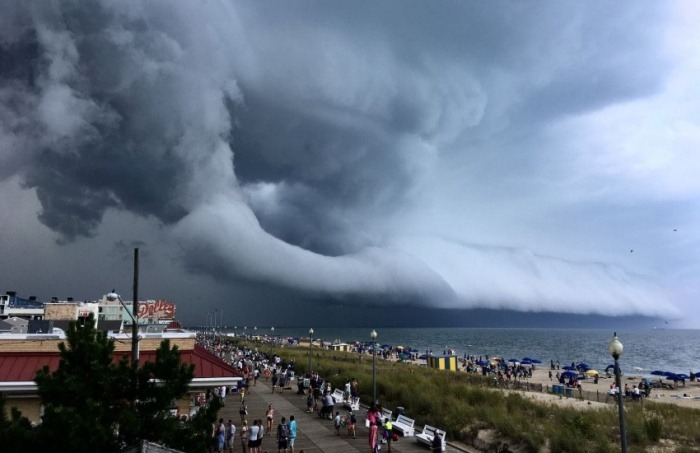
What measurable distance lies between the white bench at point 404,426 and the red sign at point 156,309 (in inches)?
2124

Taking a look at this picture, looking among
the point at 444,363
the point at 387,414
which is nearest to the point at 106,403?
the point at 387,414

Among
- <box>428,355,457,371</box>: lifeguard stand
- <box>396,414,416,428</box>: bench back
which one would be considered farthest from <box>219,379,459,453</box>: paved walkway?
<box>428,355,457,371</box>: lifeguard stand

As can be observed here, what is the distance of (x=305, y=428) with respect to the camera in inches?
886

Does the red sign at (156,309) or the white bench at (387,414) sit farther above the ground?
the red sign at (156,309)

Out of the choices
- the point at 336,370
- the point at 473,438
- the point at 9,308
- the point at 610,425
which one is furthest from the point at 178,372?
the point at 9,308

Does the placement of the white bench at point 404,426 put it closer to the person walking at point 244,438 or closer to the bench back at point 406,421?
the bench back at point 406,421

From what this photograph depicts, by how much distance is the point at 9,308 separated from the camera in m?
119

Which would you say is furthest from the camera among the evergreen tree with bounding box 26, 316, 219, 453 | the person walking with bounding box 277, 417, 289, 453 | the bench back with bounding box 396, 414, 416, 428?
the bench back with bounding box 396, 414, 416, 428

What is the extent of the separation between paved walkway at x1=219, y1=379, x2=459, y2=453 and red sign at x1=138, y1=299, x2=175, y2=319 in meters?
40.8

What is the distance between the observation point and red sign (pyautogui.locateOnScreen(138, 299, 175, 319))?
67.0 meters

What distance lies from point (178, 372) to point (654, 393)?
61.4 m

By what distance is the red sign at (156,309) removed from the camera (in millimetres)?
67000

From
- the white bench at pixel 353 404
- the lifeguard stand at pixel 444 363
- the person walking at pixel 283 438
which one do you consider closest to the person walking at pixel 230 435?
the person walking at pixel 283 438

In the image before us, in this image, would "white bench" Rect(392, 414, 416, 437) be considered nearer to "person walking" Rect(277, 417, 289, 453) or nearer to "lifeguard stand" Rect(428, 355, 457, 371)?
"person walking" Rect(277, 417, 289, 453)
